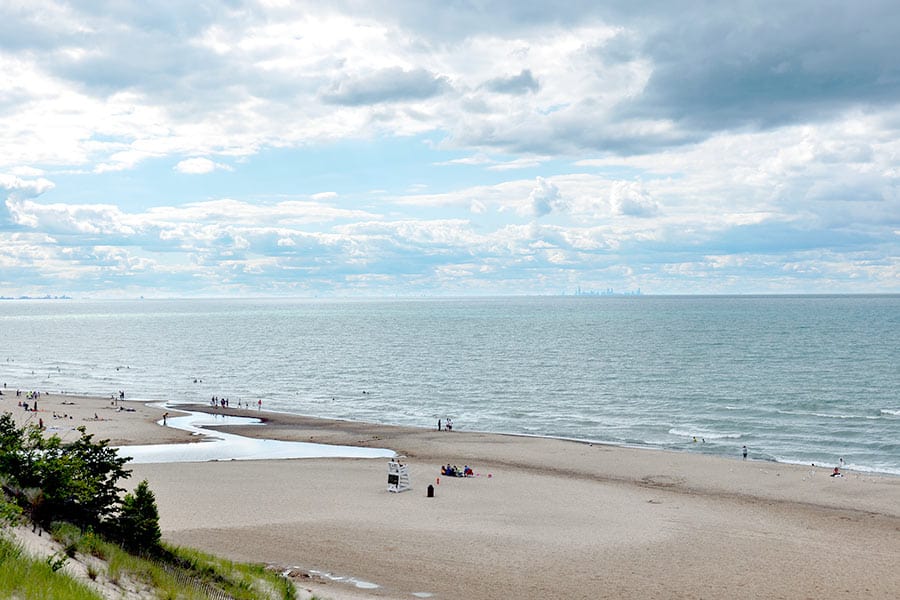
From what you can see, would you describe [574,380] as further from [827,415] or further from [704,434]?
[704,434]

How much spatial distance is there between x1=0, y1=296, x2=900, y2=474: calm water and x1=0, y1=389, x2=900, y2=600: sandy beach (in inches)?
378

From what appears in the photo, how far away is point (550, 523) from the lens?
3111cm

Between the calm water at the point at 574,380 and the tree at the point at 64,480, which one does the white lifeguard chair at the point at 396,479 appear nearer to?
the tree at the point at 64,480

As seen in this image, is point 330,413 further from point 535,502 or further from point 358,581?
point 358,581

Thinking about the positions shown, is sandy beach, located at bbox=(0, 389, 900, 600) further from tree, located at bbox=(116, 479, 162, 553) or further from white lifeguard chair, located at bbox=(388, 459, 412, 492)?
tree, located at bbox=(116, 479, 162, 553)

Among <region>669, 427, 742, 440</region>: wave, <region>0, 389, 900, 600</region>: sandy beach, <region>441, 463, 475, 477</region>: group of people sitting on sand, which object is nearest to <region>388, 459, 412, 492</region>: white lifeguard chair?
<region>0, 389, 900, 600</region>: sandy beach

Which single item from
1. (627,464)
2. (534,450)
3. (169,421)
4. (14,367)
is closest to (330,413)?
(169,421)

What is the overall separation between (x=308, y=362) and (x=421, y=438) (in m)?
63.3

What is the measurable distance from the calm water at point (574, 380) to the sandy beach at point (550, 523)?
9.59m

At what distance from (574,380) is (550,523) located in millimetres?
57101

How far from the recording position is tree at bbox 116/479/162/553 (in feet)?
53.0

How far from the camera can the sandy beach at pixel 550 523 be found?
77.5ft

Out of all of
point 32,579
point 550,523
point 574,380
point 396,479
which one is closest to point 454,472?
point 396,479

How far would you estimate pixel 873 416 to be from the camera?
2319 inches
